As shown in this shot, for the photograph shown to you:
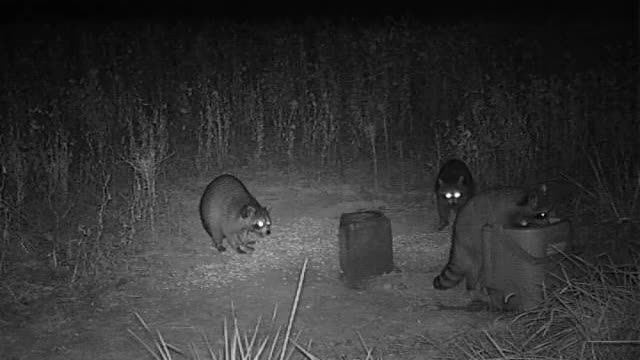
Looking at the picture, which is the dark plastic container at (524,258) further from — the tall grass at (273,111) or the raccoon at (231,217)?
the raccoon at (231,217)

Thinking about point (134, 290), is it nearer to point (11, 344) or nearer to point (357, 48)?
point (11, 344)

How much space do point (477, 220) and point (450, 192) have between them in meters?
2.07

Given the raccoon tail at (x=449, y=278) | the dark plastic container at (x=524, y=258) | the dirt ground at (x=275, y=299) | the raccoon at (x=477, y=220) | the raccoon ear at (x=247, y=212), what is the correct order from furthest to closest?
the raccoon ear at (x=247, y=212), the raccoon tail at (x=449, y=278), the raccoon at (x=477, y=220), the dark plastic container at (x=524, y=258), the dirt ground at (x=275, y=299)

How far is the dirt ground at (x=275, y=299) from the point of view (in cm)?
586

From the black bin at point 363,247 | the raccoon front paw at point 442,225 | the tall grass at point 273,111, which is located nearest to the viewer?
the black bin at point 363,247

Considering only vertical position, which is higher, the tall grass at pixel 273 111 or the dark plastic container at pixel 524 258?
the tall grass at pixel 273 111

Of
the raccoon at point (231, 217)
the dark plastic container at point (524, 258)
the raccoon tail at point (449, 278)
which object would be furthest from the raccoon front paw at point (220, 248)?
the dark plastic container at point (524, 258)

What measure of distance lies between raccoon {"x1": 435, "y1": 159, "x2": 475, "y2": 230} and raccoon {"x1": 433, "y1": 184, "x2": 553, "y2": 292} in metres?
1.86

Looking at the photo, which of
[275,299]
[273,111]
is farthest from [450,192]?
[273,111]

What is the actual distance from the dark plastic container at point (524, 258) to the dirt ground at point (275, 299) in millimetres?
255

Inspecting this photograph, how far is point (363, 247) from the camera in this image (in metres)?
7.15

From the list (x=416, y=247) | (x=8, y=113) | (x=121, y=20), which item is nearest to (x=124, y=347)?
(x=416, y=247)

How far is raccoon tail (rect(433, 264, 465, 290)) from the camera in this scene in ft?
22.1

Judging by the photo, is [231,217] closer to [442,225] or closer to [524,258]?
[442,225]
